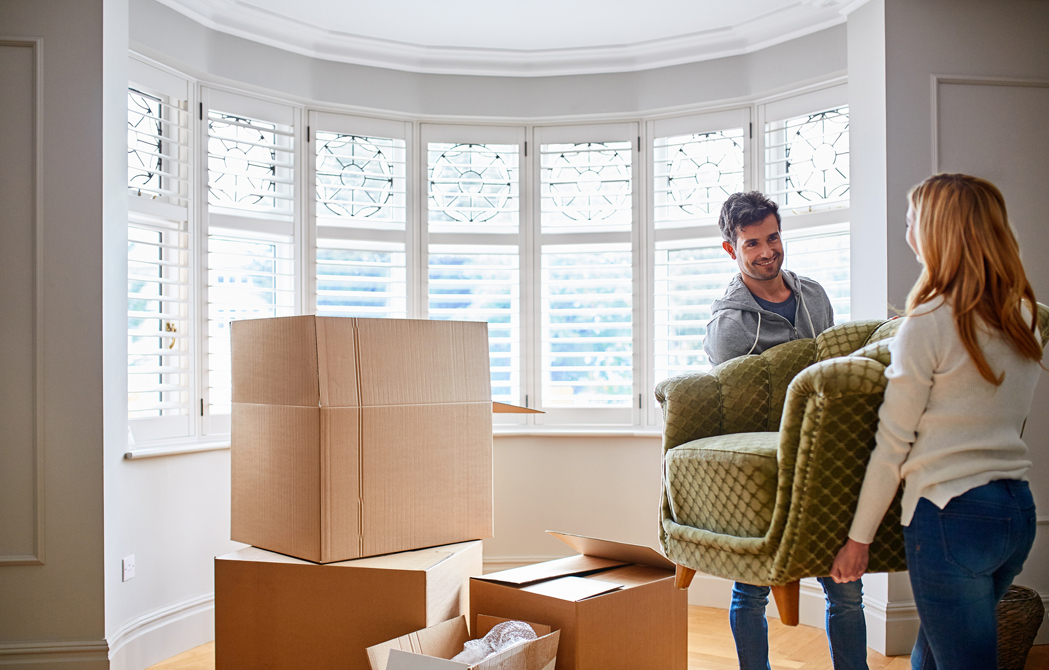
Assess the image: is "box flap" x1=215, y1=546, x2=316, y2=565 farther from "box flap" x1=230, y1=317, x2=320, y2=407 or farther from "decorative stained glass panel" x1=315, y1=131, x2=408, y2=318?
"decorative stained glass panel" x1=315, y1=131, x2=408, y2=318

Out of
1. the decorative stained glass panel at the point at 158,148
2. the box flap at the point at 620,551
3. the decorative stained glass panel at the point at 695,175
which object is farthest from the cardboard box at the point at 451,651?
the decorative stained glass panel at the point at 695,175

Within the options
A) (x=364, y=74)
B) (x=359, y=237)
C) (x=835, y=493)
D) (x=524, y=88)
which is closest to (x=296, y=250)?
(x=359, y=237)

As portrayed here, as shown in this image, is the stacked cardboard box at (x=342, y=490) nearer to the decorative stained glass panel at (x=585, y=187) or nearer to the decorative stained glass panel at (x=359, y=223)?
the decorative stained glass panel at (x=359, y=223)

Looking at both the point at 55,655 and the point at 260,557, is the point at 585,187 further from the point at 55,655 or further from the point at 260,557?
the point at 55,655

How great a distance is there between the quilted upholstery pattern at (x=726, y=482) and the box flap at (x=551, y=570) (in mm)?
553

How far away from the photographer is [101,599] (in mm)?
2238

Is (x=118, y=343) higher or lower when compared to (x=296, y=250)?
lower

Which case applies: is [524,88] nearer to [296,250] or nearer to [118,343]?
[296,250]

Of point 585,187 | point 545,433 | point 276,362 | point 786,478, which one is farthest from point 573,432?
point 786,478

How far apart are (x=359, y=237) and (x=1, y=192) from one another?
52.0 inches

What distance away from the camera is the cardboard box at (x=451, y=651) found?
1.59 m

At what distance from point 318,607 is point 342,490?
0.30 metres

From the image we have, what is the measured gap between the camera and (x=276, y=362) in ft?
6.27

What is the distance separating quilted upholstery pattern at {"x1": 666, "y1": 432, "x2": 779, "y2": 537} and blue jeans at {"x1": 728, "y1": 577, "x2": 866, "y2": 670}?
336 millimetres
